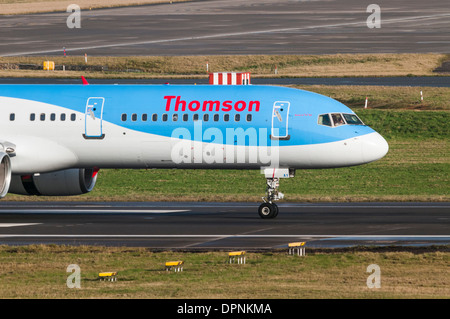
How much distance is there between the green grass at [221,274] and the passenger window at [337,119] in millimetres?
9377

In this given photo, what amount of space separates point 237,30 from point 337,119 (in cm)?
7845

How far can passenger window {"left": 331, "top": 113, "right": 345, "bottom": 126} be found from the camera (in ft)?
127

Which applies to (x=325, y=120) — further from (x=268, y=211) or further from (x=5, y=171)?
(x=5, y=171)

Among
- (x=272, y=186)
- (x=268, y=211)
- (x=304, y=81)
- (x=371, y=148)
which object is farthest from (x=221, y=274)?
(x=304, y=81)

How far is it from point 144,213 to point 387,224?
10.5m

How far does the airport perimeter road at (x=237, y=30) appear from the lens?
325ft

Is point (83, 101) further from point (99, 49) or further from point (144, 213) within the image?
point (99, 49)

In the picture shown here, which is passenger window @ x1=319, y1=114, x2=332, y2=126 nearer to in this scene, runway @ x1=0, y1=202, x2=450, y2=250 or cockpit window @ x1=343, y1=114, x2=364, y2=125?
cockpit window @ x1=343, y1=114, x2=364, y2=125

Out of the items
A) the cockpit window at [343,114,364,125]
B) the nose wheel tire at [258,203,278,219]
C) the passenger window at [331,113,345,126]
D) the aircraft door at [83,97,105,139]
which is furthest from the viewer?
the aircraft door at [83,97,105,139]

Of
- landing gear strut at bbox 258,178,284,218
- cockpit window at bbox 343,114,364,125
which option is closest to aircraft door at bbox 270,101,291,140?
landing gear strut at bbox 258,178,284,218

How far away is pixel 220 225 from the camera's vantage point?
3716 centimetres

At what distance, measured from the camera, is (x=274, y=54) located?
9338 centimetres

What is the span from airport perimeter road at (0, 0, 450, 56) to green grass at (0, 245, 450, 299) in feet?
218

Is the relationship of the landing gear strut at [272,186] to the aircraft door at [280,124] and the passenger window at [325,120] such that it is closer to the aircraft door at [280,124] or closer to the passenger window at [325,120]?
the aircraft door at [280,124]
